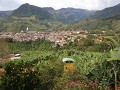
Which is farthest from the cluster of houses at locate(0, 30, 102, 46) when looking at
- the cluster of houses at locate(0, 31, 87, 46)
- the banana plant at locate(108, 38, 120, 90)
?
the banana plant at locate(108, 38, 120, 90)

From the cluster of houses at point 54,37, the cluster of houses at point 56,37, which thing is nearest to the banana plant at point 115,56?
the cluster of houses at point 56,37

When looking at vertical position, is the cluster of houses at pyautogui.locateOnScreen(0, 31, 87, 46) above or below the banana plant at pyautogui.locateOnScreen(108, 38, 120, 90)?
below

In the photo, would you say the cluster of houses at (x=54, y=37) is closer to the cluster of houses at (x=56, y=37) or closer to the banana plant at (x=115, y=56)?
the cluster of houses at (x=56, y=37)

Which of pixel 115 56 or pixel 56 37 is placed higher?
pixel 115 56

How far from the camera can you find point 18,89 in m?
12.4

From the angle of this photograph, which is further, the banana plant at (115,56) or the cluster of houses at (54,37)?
the cluster of houses at (54,37)

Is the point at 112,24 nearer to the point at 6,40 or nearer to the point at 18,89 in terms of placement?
the point at 6,40

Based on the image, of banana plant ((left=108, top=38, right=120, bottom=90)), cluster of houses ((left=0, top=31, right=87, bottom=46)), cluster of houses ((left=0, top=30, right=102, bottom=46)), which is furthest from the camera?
cluster of houses ((left=0, top=31, right=87, bottom=46))

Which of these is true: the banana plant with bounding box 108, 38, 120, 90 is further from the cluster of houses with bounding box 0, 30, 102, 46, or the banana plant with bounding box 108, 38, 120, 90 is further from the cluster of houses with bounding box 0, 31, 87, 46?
the cluster of houses with bounding box 0, 31, 87, 46

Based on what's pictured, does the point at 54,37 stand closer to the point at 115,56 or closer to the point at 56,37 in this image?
the point at 56,37

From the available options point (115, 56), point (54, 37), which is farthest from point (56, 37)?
point (115, 56)

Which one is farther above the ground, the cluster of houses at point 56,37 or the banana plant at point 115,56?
the banana plant at point 115,56

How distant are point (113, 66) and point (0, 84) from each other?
201 inches

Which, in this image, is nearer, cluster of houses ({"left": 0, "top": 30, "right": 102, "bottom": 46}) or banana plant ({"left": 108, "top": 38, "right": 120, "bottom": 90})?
banana plant ({"left": 108, "top": 38, "right": 120, "bottom": 90})
